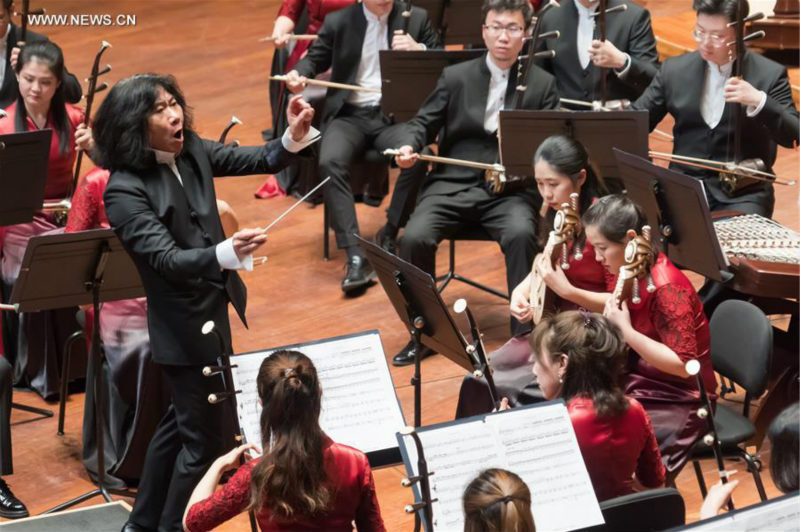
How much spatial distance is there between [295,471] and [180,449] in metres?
1.04

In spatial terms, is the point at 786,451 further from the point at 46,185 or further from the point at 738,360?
the point at 46,185

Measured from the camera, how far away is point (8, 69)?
5.14 m

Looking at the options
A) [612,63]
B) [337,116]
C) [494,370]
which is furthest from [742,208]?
[337,116]

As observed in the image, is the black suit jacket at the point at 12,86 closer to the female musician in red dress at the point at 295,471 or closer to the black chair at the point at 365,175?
the black chair at the point at 365,175

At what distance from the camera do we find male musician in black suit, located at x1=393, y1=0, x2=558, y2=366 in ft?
15.2

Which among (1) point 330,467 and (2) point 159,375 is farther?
(2) point 159,375

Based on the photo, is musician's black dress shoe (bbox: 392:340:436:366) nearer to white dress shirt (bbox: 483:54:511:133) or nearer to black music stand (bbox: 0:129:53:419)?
white dress shirt (bbox: 483:54:511:133)

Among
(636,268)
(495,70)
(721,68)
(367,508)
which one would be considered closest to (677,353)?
(636,268)

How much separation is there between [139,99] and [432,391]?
173cm

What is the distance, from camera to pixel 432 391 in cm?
439

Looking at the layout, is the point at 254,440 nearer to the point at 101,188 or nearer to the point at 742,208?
the point at 101,188

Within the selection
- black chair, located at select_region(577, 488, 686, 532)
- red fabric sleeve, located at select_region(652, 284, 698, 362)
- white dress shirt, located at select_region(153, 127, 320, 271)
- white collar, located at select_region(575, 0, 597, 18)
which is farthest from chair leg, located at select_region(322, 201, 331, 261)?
black chair, located at select_region(577, 488, 686, 532)

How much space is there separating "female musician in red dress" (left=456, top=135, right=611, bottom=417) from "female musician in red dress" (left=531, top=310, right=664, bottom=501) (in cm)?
69

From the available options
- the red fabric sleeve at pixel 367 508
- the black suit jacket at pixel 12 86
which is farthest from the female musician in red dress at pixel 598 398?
the black suit jacket at pixel 12 86
